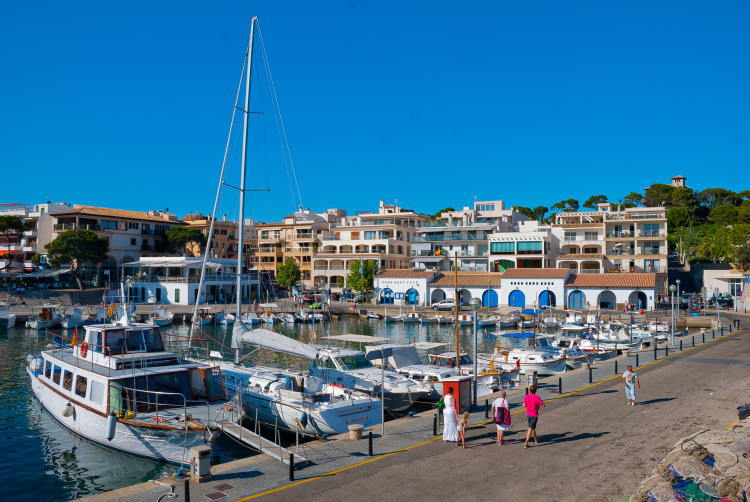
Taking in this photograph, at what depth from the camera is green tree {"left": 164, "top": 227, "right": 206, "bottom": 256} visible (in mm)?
103438

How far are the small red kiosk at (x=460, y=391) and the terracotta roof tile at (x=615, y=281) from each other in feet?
192

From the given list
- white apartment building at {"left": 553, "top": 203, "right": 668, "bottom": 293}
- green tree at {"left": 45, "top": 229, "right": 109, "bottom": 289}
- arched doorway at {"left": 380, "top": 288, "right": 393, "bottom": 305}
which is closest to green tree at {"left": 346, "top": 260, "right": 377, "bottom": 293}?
arched doorway at {"left": 380, "top": 288, "right": 393, "bottom": 305}

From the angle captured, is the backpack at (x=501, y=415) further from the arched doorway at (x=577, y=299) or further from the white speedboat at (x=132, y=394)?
the arched doorway at (x=577, y=299)

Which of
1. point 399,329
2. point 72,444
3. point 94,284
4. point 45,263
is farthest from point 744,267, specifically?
point 45,263

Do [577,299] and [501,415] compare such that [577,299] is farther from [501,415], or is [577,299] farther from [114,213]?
[114,213]

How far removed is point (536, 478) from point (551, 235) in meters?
80.0

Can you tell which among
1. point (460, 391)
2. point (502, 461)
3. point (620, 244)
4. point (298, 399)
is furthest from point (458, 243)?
point (502, 461)

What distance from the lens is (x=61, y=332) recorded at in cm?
5825

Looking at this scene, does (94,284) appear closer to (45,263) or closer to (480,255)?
(45,263)

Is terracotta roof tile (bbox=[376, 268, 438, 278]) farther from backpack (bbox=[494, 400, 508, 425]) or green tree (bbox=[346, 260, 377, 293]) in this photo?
backpack (bbox=[494, 400, 508, 425])

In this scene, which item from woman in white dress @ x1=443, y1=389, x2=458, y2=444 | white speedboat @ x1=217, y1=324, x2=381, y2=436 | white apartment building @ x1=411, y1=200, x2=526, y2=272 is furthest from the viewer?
white apartment building @ x1=411, y1=200, x2=526, y2=272

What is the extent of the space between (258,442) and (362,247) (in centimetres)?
8261

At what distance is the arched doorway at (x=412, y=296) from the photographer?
84062mm

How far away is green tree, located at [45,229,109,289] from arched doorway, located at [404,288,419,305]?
165 ft
